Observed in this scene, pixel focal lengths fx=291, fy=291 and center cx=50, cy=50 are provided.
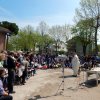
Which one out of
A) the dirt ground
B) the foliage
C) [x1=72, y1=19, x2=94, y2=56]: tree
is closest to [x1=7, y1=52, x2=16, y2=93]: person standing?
the dirt ground

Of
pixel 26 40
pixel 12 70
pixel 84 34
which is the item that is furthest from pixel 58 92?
pixel 26 40

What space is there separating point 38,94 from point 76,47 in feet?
257

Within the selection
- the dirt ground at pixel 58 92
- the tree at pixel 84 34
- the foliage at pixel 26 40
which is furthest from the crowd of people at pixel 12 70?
the foliage at pixel 26 40

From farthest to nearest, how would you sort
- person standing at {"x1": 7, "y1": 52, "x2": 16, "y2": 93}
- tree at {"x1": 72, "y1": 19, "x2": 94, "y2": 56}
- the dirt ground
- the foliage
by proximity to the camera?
1. the foliage
2. tree at {"x1": 72, "y1": 19, "x2": 94, "y2": 56}
3. person standing at {"x1": 7, "y1": 52, "x2": 16, "y2": 93}
4. the dirt ground

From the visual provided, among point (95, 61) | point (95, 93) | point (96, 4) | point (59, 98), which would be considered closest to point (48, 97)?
point (59, 98)

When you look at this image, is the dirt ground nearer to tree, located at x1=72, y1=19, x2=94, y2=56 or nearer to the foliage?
tree, located at x1=72, y1=19, x2=94, y2=56

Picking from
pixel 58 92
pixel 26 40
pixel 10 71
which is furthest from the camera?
pixel 26 40

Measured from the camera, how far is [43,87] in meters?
16.2

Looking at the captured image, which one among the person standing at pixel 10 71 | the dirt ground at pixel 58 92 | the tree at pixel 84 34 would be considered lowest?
the dirt ground at pixel 58 92

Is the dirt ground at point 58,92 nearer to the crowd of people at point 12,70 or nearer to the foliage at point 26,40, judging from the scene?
the crowd of people at point 12,70

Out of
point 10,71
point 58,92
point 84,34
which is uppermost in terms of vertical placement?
point 84,34

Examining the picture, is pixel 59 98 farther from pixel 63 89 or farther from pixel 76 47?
pixel 76 47

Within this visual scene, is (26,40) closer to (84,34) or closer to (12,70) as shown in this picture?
(84,34)

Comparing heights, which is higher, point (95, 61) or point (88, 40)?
point (88, 40)
